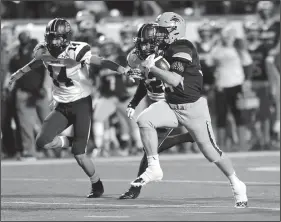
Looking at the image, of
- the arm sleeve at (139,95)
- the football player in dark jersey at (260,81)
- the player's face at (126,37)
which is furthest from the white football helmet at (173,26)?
the football player in dark jersey at (260,81)

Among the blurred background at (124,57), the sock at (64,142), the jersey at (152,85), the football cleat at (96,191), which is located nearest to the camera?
the jersey at (152,85)

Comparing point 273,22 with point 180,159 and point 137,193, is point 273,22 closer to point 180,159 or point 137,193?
point 180,159

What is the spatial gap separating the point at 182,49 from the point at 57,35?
188cm

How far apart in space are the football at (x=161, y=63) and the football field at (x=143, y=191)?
1348mm

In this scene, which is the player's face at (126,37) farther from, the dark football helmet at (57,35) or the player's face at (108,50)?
the dark football helmet at (57,35)

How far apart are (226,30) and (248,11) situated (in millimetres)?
3437

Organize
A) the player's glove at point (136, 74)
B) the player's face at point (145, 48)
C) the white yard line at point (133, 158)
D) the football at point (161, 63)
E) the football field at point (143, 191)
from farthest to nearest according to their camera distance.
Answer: the white yard line at point (133, 158)
the player's face at point (145, 48)
the player's glove at point (136, 74)
the football at point (161, 63)
the football field at point (143, 191)

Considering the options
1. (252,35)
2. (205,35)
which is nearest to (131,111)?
(205,35)

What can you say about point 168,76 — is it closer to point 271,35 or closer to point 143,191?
point 143,191

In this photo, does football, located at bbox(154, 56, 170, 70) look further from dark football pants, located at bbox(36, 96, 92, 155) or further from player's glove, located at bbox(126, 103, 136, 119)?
dark football pants, located at bbox(36, 96, 92, 155)

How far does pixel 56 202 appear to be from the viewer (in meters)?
11.9

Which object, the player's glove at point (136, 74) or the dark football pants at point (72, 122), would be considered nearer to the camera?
the player's glove at point (136, 74)

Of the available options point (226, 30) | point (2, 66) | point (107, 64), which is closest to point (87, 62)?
point (107, 64)

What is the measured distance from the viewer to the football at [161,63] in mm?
11273
